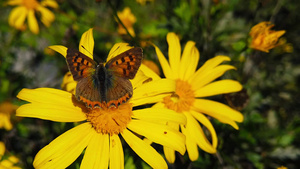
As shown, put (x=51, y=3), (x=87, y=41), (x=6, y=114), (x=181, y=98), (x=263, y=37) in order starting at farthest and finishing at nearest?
(x=51, y=3) → (x=6, y=114) → (x=263, y=37) → (x=181, y=98) → (x=87, y=41)

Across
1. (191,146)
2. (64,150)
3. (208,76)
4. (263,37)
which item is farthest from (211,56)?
(64,150)

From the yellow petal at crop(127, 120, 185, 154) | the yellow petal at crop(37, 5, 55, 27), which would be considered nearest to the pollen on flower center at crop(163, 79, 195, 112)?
the yellow petal at crop(127, 120, 185, 154)

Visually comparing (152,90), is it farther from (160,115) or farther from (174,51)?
(174,51)

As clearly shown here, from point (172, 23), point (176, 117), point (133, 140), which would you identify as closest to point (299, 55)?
point (172, 23)

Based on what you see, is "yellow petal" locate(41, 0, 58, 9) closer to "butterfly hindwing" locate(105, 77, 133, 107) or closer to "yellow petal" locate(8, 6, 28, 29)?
"yellow petal" locate(8, 6, 28, 29)

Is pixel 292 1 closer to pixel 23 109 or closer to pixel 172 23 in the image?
pixel 172 23

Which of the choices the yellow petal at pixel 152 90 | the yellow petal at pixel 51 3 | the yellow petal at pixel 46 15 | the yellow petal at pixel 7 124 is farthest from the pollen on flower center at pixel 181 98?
the yellow petal at pixel 46 15
